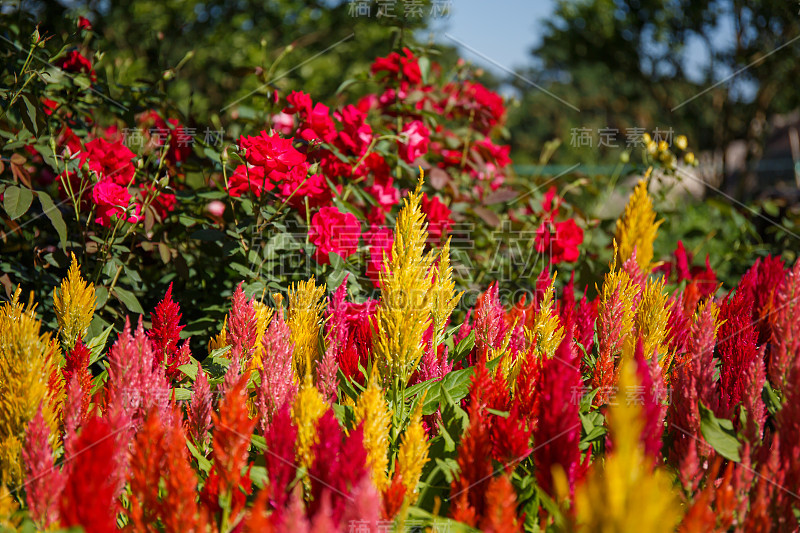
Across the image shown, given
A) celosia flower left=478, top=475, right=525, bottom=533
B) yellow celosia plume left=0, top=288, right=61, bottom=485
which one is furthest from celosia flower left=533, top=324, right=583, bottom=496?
yellow celosia plume left=0, top=288, right=61, bottom=485

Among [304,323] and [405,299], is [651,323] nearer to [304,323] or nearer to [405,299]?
[405,299]

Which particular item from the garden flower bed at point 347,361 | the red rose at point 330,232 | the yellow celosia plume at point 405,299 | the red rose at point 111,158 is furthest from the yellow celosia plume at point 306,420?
the red rose at point 111,158

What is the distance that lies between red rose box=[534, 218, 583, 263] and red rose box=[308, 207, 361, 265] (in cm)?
95

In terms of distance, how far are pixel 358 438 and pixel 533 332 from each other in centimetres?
79

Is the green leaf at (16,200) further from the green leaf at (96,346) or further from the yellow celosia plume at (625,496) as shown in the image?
the yellow celosia plume at (625,496)

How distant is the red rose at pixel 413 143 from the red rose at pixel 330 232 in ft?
1.90

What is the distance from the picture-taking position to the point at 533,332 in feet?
5.44

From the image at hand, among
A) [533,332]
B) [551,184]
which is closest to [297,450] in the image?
[533,332]

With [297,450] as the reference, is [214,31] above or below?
above

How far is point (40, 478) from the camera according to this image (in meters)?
1.01

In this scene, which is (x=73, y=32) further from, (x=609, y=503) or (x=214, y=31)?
(x=214, y=31)

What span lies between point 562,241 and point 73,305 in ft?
5.94

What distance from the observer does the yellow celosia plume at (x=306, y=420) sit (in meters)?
1.08

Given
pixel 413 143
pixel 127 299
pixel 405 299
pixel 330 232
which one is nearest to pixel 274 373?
pixel 405 299
